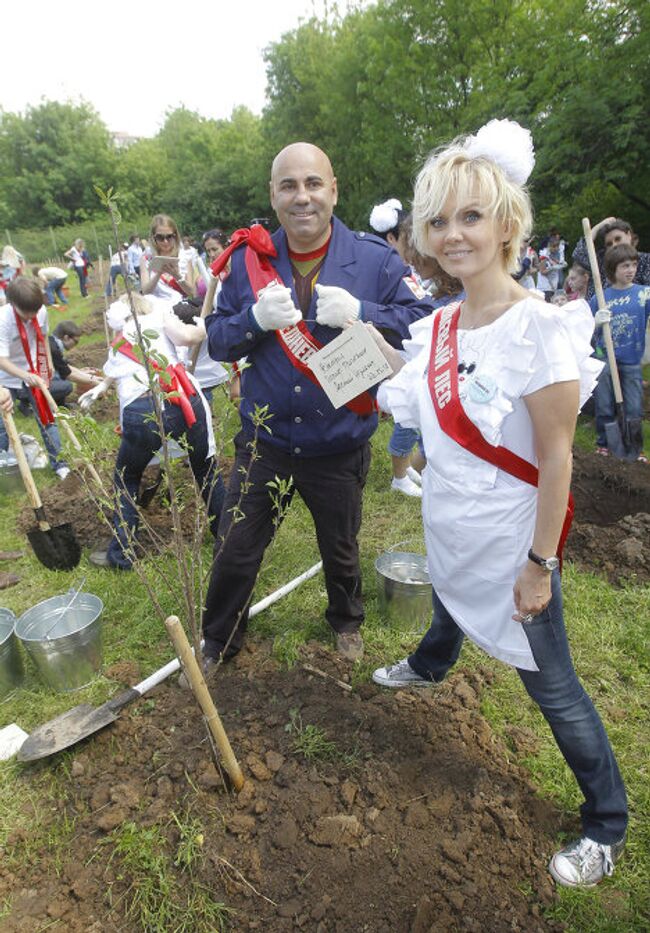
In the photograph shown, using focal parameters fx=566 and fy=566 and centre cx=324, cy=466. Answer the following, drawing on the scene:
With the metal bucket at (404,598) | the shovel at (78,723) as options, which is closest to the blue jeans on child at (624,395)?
the metal bucket at (404,598)

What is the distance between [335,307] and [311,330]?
211 mm

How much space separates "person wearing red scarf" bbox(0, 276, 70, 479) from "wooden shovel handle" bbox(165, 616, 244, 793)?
3.38 meters

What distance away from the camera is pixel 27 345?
5145mm

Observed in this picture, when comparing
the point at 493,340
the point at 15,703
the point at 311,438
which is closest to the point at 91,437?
the point at 311,438

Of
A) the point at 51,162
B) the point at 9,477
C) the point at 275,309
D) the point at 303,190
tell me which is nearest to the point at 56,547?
the point at 9,477

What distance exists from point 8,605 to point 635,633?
12.9 feet

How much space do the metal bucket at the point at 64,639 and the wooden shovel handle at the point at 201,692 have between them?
1200mm

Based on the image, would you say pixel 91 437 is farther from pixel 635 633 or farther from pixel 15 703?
pixel 635 633

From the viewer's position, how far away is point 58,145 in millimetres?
45938

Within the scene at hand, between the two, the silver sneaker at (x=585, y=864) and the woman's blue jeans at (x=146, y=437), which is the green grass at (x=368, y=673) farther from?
the woman's blue jeans at (x=146, y=437)

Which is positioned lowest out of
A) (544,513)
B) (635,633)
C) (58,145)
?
(635,633)

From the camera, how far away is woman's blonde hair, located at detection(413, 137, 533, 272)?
5.25ft

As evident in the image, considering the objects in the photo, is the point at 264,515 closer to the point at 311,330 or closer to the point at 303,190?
the point at 311,330

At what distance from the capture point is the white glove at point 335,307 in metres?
2.25
